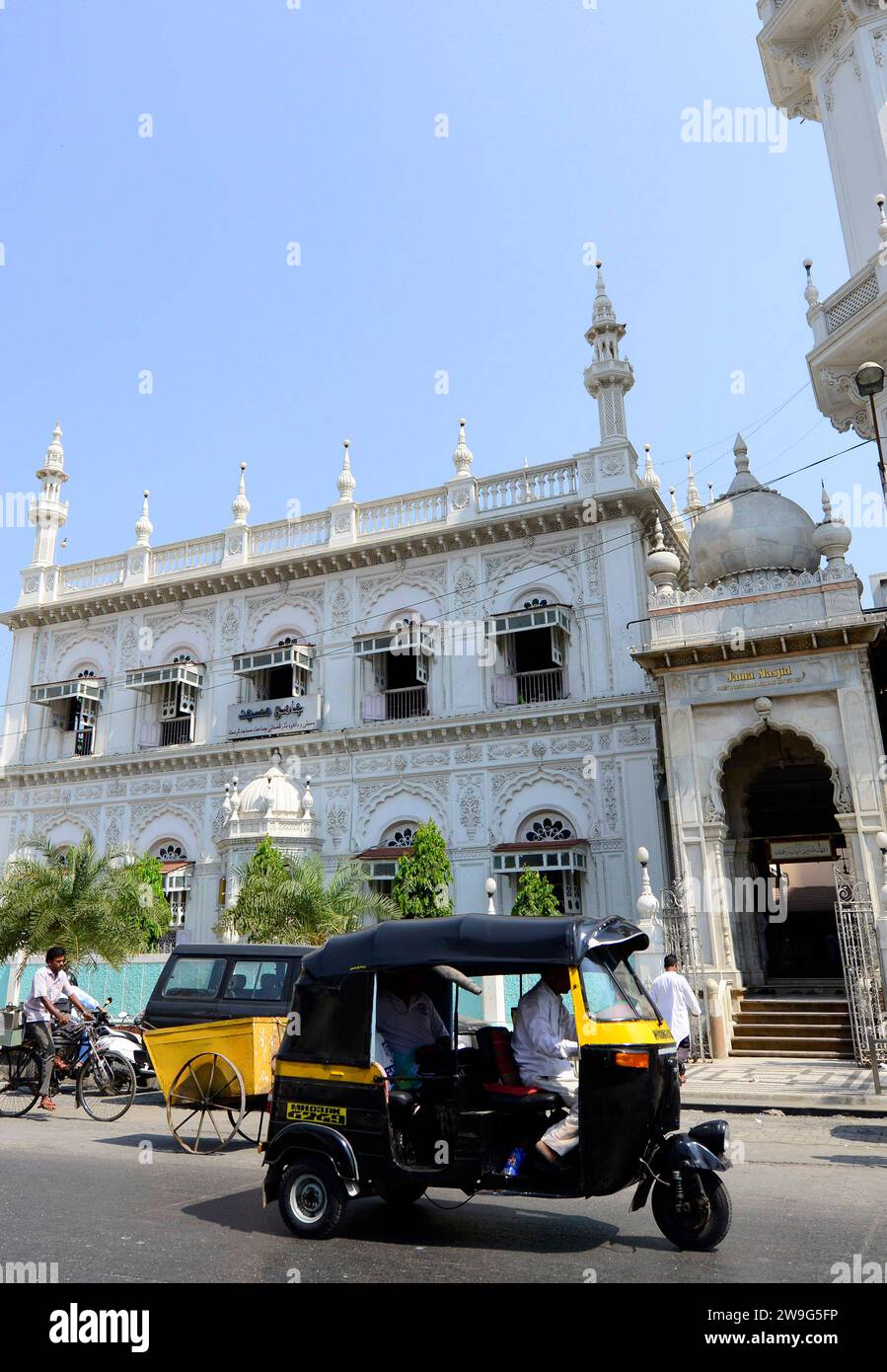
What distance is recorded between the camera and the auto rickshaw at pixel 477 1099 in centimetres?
504

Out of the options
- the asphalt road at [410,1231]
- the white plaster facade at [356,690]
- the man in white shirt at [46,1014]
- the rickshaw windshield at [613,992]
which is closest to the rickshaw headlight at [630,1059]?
the rickshaw windshield at [613,992]

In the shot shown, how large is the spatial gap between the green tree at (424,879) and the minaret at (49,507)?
14.9 m

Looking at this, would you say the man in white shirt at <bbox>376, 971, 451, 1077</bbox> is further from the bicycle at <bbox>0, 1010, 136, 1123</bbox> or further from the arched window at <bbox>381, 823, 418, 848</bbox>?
the arched window at <bbox>381, 823, 418, 848</bbox>

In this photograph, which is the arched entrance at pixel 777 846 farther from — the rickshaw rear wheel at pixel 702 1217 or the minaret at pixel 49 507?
the minaret at pixel 49 507

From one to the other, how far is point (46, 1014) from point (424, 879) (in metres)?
8.58

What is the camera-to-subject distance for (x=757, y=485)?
18.2 m

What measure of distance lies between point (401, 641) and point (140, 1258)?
675 inches

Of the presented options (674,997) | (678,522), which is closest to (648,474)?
(678,522)

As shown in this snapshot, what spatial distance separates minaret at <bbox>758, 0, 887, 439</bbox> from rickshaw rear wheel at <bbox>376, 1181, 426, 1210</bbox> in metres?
13.8

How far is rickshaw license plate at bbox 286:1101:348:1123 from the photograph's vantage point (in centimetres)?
556

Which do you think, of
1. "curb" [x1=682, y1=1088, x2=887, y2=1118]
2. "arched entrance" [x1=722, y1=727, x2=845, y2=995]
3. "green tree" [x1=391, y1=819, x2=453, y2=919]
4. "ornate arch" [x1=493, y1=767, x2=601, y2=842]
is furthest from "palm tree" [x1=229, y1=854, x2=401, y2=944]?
"curb" [x1=682, y1=1088, x2=887, y2=1118]
